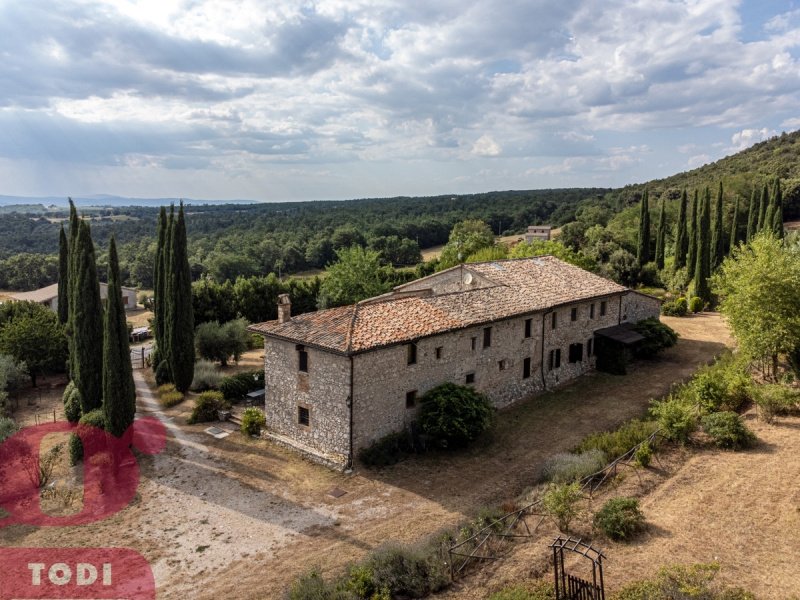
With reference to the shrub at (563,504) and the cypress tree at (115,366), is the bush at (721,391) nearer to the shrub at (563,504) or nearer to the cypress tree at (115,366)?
the shrub at (563,504)

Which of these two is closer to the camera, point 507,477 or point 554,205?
point 507,477

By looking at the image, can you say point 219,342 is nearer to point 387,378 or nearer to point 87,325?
point 87,325

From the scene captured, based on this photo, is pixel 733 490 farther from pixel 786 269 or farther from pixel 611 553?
pixel 786 269

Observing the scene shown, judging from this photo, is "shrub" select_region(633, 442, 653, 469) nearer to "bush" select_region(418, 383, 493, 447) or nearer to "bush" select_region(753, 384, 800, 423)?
"bush" select_region(418, 383, 493, 447)

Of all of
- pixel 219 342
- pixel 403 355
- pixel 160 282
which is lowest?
pixel 219 342

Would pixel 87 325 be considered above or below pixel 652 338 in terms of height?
above

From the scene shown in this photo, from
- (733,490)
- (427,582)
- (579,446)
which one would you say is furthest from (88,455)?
(733,490)

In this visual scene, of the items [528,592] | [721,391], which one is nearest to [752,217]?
[721,391]
